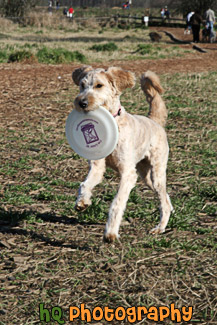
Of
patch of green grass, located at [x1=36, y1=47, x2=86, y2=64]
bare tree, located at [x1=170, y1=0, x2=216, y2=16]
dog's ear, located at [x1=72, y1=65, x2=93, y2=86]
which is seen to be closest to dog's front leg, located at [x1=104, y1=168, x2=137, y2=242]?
dog's ear, located at [x1=72, y1=65, x2=93, y2=86]

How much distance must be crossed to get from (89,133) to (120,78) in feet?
2.02

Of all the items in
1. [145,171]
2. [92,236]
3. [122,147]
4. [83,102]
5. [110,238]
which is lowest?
[92,236]

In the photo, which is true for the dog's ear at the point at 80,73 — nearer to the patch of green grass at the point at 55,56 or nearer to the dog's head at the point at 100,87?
the dog's head at the point at 100,87

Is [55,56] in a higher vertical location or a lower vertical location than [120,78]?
lower

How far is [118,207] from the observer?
4324 mm

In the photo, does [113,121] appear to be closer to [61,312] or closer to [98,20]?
[61,312]

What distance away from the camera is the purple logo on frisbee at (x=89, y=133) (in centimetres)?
465

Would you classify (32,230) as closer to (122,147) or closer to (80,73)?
(122,147)

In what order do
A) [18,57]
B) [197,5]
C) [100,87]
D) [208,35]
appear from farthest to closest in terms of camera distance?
[197,5] → [208,35] → [18,57] → [100,87]

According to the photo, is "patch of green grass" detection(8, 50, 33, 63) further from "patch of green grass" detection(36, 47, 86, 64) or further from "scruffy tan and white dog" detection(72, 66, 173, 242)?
"scruffy tan and white dog" detection(72, 66, 173, 242)

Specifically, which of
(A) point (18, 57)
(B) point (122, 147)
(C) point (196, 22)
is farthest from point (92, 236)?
(C) point (196, 22)

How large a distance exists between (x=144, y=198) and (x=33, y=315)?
2.75 metres

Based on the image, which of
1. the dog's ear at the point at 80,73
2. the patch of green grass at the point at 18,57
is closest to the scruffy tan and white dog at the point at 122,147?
the dog's ear at the point at 80,73

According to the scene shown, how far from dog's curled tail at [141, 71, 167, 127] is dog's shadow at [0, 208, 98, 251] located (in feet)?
5.01
